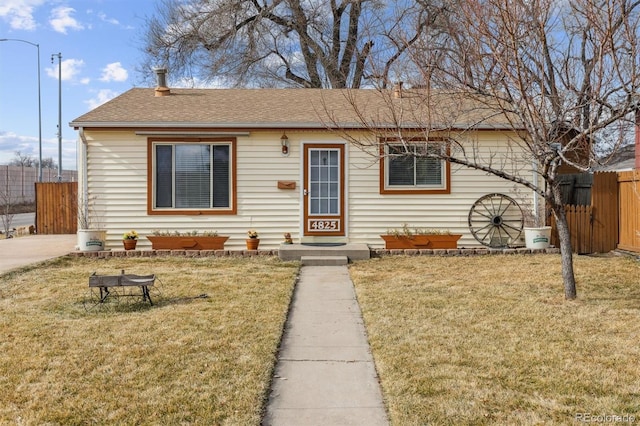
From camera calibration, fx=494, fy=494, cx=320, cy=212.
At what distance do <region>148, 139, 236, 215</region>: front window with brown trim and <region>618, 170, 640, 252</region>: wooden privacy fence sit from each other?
7.82 m

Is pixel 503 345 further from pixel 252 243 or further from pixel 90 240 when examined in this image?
pixel 90 240

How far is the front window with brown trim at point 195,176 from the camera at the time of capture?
1036 cm

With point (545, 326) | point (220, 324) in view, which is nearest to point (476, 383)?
point (545, 326)

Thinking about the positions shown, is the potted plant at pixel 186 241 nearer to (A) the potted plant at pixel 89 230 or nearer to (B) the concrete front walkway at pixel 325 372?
(A) the potted plant at pixel 89 230

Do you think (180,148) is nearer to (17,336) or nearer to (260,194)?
(260,194)

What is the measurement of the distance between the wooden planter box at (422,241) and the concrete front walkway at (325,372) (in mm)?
4110

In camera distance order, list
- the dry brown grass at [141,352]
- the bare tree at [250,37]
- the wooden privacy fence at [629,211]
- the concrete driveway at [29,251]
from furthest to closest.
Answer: the bare tree at [250,37], the wooden privacy fence at [629,211], the concrete driveway at [29,251], the dry brown grass at [141,352]

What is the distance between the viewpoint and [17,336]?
4.63 metres

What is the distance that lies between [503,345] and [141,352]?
3146 mm

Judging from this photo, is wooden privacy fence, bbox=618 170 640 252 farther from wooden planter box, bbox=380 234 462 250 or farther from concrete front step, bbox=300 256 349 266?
concrete front step, bbox=300 256 349 266

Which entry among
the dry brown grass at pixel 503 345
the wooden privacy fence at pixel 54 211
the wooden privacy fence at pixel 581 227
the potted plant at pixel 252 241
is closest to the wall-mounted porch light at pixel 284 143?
the potted plant at pixel 252 241

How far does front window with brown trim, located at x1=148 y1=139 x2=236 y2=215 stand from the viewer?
408 inches

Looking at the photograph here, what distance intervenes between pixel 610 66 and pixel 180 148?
787cm

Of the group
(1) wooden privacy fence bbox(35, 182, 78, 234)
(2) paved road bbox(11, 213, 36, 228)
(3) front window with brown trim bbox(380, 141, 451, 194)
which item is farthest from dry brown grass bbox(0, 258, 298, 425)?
(2) paved road bbox(11, 213, 36, 228)
